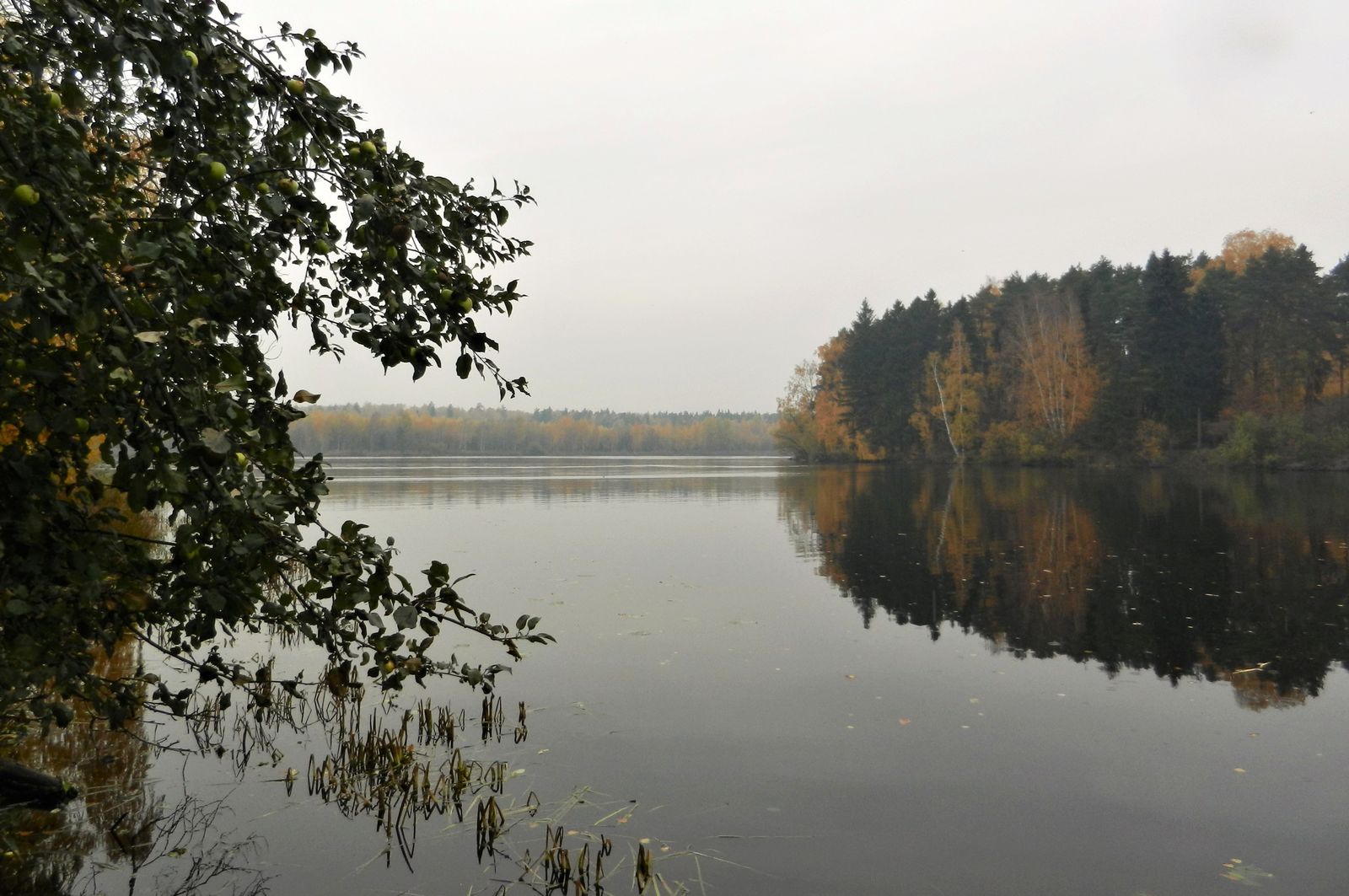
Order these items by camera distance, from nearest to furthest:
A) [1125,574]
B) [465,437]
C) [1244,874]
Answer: [1244,874], [1125,574], [465,437]

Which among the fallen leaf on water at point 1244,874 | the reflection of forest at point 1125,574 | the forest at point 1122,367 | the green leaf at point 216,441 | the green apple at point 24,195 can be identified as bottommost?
the fallen leaf on water at point 1244,874

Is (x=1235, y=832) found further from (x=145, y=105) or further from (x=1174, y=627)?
(x=145, y=105)

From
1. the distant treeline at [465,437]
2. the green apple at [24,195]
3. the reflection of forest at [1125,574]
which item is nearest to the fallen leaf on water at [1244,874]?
Answer: the reflection of forest at [1125,574]

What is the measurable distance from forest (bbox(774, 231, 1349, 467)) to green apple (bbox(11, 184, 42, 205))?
58000mm

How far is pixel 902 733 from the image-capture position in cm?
822

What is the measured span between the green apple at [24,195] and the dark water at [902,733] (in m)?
4.67

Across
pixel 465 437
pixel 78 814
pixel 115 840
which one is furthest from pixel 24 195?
pixel 465 437

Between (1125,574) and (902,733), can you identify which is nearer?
(902,733)

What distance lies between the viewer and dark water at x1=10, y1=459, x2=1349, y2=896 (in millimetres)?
5770

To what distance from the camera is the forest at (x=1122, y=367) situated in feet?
174

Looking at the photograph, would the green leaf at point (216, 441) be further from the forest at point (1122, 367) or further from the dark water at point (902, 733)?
the forest at point (1122, 367)

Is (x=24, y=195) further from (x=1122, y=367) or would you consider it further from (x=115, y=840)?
(x=1122, y=367)

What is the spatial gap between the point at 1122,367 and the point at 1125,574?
4780cm

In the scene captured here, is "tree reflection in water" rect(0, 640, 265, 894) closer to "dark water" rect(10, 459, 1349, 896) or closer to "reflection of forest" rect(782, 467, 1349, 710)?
"dark water" rect(10, 459, 1349, 896)
